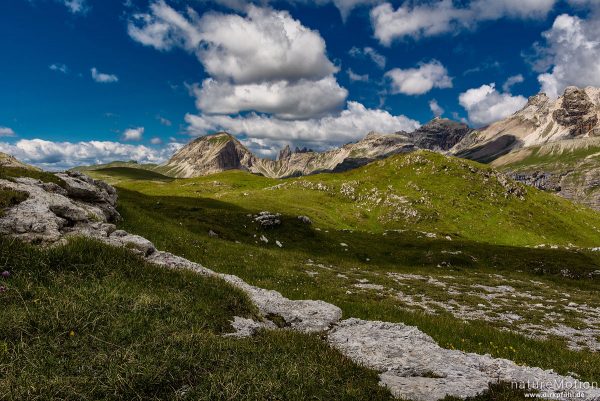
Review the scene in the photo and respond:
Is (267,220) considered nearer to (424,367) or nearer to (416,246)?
(416,246)

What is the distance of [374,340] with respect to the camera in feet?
35.4

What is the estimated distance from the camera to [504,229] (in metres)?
83.5

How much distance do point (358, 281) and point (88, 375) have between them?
94.2ft

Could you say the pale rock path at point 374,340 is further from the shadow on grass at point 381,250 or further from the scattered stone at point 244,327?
the shadow on grass at point 381,250

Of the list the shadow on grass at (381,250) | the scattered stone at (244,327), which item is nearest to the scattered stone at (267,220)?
the shadow on grass at (381,250)

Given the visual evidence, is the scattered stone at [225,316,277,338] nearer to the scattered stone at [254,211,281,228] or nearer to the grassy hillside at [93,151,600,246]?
the scattered stone at [254,211,281,228]

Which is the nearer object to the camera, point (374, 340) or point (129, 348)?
point (129, 348)

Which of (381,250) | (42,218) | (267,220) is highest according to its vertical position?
(42,218)

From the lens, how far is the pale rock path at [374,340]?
308 inches

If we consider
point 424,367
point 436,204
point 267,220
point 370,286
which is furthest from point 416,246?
point 424,367

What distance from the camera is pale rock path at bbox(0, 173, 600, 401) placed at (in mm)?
7816

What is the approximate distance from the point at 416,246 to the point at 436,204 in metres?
38.4

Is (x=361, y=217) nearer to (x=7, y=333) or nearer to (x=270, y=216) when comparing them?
(x=270, y=216)

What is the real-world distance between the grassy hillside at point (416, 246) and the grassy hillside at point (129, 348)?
7.74m
